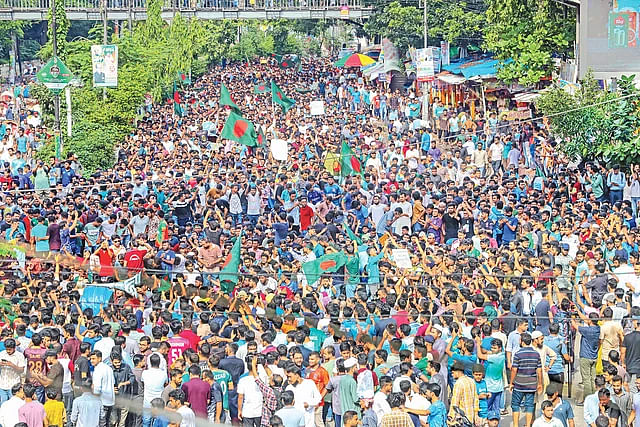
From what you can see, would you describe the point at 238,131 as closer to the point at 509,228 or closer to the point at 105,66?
the point at 105,66

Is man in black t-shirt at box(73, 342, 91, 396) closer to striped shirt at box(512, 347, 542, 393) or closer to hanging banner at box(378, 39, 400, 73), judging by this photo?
striped shirt at box(512, 347, 542, 393)

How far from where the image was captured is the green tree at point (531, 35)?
34.4 meters

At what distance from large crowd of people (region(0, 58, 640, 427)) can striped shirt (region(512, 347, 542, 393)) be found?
0.04ft

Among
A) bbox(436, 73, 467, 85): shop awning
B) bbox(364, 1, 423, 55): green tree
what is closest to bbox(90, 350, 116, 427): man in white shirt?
bbox(436, 73, 467, 85): shop awning

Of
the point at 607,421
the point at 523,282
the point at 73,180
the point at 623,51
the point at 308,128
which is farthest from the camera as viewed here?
the point at 308,128

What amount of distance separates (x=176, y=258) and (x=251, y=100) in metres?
30.3

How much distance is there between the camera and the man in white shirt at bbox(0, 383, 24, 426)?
11297 mm

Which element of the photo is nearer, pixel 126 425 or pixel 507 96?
pixel 126 425

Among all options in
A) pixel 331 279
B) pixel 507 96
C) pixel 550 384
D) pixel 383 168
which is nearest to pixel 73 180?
pixel 383 168

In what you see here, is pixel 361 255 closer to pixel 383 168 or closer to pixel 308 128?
pixel 383 168

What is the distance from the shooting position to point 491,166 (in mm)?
26906

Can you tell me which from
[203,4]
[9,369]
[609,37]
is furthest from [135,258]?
[203,4]

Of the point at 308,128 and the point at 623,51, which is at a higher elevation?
the point at 623,51

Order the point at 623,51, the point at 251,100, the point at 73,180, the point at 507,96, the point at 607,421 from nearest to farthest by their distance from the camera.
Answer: the point at 607,421
the point at 73,180
the point at 623,51
the point at 507,96
the point at 251,100
